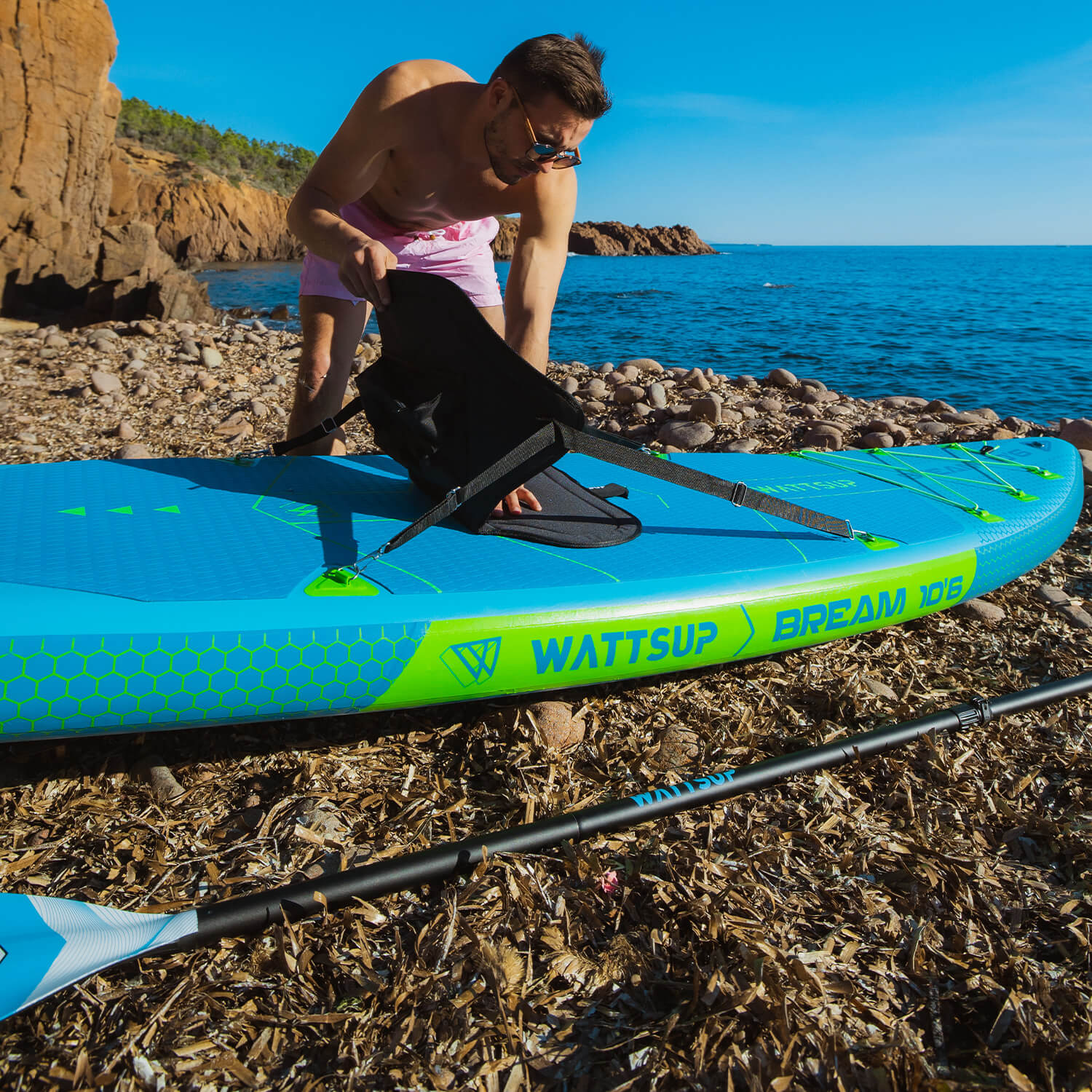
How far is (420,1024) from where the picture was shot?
1425mm

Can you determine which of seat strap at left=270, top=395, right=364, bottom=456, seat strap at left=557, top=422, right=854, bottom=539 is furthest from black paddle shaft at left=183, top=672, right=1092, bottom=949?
seat strap at left=270, top=395, right=364, bottom=456

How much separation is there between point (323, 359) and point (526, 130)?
4.28 feet

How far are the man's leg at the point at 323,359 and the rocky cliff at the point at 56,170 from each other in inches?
371

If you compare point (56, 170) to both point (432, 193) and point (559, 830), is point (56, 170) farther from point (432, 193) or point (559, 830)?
point (559, 830)

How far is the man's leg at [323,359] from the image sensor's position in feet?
10.6

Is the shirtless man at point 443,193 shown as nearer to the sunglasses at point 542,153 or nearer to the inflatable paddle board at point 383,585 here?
the sunglasses at point 542,153

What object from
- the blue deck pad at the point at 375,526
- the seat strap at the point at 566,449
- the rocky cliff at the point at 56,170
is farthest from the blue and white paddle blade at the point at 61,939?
the rocky cliff at the point at 56,170

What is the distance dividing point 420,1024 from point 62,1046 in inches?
24.0

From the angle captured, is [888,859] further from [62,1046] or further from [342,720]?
[62,1046]

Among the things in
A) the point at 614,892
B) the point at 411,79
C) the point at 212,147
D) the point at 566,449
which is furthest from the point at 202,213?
the point at 614,892

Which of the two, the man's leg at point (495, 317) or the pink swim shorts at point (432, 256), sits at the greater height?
the pink swim shorts at point (432, 256)

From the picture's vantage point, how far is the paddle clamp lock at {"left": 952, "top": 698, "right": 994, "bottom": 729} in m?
2.33

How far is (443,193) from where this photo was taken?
9.61ft

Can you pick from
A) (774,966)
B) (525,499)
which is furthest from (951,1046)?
(525,499)
